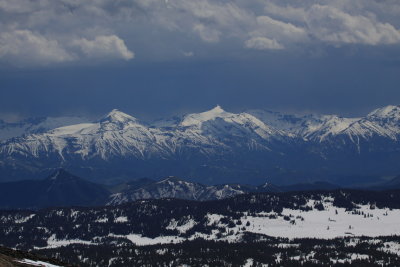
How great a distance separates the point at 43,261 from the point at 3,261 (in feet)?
76.3

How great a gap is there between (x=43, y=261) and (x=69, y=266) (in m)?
6.28

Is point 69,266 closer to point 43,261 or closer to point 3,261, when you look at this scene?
point 43,261

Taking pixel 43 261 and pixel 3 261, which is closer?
pixel 3 261

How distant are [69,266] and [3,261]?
27775 millimetres

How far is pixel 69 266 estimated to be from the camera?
579 feet

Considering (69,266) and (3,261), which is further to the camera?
(69,266)

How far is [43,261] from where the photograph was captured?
17338 centimetres

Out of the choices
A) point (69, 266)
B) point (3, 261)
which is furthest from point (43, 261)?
point (3, 261)

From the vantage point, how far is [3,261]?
150625 millimetres
